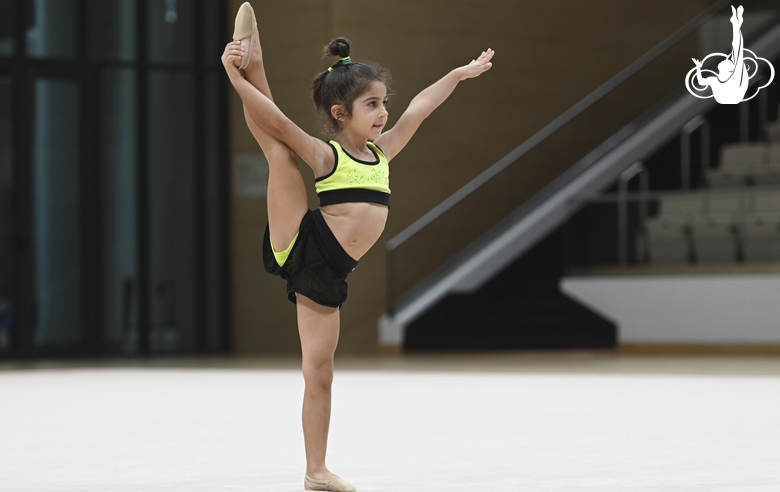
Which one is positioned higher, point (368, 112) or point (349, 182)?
point (368, 112)

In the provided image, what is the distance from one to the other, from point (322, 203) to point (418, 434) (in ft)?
6.36

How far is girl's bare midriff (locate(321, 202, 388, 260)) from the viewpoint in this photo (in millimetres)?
3750

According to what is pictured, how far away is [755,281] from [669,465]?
9.49 metres

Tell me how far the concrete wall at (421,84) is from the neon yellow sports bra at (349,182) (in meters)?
11.0

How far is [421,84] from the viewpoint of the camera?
1591 cm

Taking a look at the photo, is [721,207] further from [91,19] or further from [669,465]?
[669,465]

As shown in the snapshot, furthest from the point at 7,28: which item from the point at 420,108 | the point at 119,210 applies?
the point at 420,108

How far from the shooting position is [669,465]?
4.27 metres

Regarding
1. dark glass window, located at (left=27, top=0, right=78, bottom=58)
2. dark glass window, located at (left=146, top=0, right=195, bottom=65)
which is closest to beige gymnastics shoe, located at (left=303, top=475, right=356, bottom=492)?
dark glass window, located at (left=27, top=0, right=78, bottom=58)

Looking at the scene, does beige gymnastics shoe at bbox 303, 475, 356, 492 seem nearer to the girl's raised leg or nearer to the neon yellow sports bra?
the girl's raised leg

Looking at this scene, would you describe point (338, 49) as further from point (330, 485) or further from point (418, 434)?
point (418, 434)

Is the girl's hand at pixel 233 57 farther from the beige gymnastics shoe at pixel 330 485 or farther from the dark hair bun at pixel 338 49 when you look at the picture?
the beige gymnastics shoe at pixel 330 485

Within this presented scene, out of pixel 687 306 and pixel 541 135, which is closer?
pixel 687 306

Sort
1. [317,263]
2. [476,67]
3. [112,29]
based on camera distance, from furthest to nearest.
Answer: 1. [112,29]
2. [476,67]
3. [317,263]
